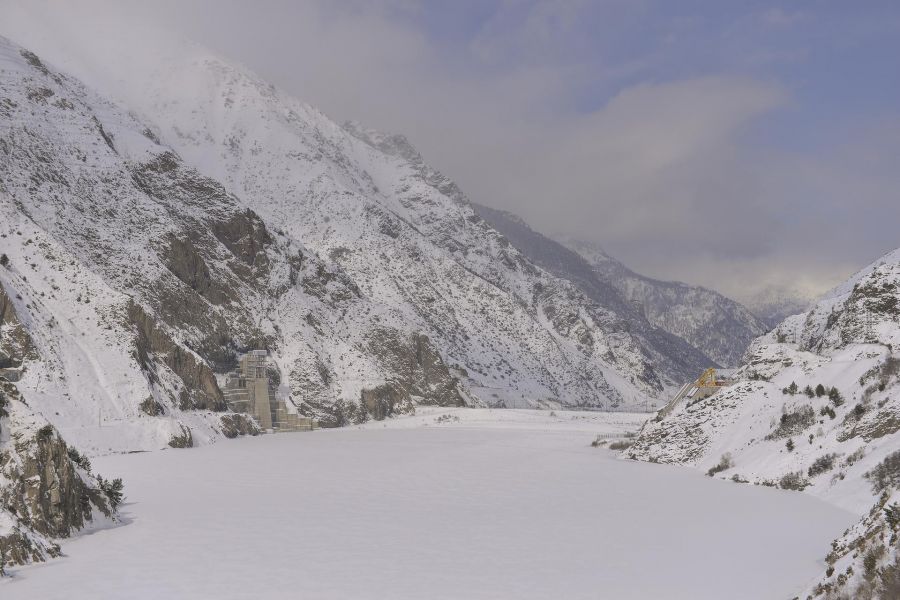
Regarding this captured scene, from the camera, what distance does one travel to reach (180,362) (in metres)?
82.8

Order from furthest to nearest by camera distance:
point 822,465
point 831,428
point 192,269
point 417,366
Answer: point 417,366 → point 192,269 → point 831,428 → point 822,465

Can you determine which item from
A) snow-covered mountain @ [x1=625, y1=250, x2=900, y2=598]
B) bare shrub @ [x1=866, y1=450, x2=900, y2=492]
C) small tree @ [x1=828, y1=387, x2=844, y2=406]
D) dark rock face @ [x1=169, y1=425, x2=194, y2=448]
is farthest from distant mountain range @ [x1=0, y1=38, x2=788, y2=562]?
small tree @ [x1=828, y1=387, x2=844, y2=406]

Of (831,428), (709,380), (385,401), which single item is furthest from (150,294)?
(831,428)

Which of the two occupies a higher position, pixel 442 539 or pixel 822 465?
pixel 822 465

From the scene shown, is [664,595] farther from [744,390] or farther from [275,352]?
[275,352]

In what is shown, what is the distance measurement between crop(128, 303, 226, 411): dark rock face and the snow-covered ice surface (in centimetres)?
4116

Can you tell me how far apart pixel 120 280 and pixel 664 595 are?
93.4 m

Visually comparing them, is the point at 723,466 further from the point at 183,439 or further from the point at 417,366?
the point at 417,366

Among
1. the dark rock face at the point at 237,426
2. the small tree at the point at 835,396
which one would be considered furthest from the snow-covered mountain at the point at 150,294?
the small tree at the point at 835,396

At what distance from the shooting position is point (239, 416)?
88.5m

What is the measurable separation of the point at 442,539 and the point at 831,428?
65.9ft

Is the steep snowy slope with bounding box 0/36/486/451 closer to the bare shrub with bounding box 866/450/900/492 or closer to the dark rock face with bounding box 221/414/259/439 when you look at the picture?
the dark rock face with bounding box 221/414/259/439

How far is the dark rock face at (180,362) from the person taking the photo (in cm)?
7794

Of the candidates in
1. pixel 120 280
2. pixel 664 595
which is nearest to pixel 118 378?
pixel 120 280
